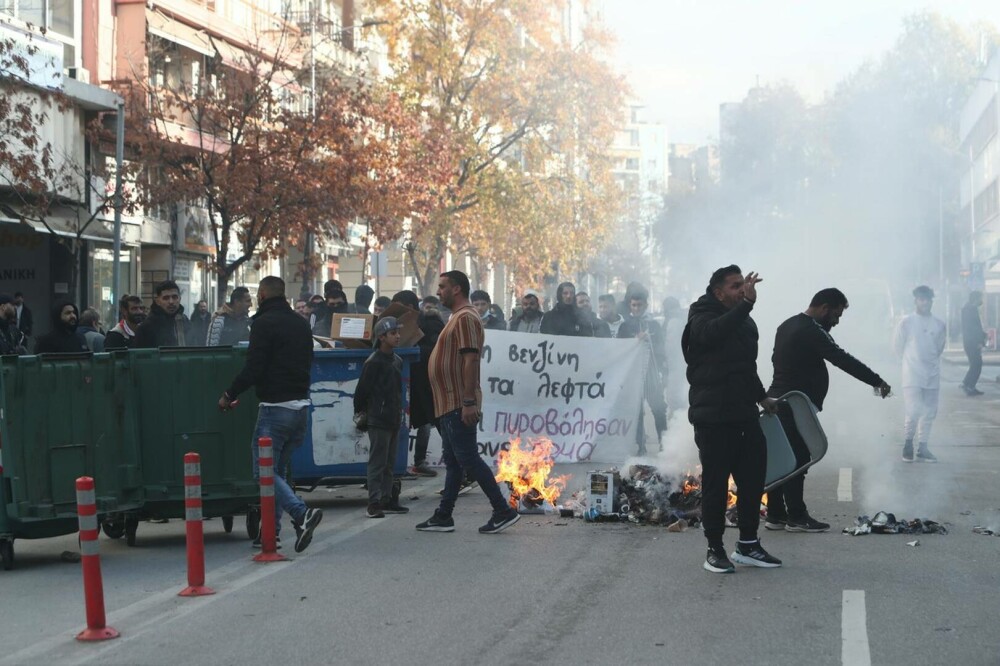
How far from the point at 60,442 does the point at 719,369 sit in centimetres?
421

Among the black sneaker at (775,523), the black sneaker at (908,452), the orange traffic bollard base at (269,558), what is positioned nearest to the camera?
the orange traffic bollard base at (269,558)

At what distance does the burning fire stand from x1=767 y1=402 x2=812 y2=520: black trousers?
1956 mm

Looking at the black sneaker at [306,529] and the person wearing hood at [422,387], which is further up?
the person wearing hood at [422,387]

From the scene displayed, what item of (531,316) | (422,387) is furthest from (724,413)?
(531,316)

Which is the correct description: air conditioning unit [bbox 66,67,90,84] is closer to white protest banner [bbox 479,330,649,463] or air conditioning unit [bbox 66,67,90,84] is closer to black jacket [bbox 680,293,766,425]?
white protest banner [bbox 479,330,649,463]

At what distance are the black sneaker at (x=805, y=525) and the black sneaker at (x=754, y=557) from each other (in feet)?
4.76

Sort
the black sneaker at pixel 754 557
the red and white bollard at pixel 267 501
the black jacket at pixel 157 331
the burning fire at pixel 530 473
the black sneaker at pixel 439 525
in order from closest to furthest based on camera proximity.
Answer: the black sneaker at pixel 754 557, the red and white bollard at pixel 267 501, the black sneaker at pixel 439 525, the burning fire at pixel 530 473, the black jacket at pixel 157 331

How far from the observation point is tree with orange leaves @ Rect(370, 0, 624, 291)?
34500 millimetres

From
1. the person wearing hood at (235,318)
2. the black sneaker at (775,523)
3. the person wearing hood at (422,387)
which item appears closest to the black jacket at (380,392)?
the person wearing hood at (422,387)

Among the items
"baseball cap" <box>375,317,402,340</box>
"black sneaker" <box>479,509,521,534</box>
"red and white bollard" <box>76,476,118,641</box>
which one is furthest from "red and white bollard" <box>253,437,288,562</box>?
"baseball cap" <box>375,317,402,340</box>

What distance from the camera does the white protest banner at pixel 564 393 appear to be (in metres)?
13.8

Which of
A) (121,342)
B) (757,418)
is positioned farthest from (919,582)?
(121,342)

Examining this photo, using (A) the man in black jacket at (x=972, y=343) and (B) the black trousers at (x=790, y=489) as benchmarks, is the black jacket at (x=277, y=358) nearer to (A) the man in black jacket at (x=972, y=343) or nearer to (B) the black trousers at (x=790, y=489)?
(B) the black trousers at (x=790, y=489)

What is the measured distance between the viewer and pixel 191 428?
30.9 ft
